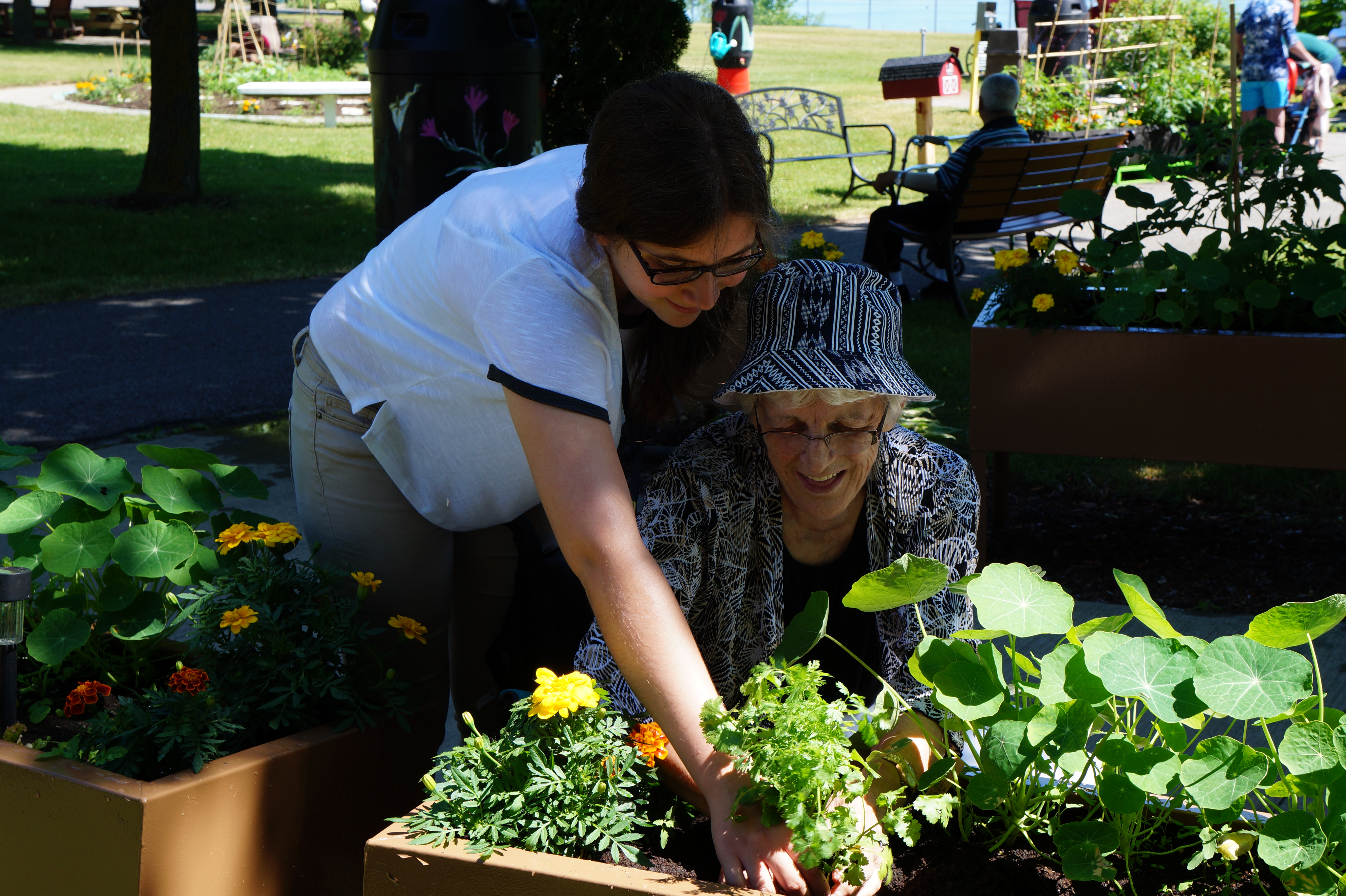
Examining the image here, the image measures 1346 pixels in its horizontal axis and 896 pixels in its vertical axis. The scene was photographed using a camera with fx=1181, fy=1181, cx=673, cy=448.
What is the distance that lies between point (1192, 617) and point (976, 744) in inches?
76.3

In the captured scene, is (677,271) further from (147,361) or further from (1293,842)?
(147,361)

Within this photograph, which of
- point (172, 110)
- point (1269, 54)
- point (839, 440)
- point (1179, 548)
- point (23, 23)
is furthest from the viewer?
point (23, 23)

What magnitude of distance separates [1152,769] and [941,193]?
5805 millimetres

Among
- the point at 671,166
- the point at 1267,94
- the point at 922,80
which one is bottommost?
the point at 671,166

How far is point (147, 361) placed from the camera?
5590 millimetres

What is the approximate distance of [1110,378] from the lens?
10.0 ft

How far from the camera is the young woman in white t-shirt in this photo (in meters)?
1.34

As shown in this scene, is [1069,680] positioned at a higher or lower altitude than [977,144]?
lower

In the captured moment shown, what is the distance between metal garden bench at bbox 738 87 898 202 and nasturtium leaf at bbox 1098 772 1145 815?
9385mm

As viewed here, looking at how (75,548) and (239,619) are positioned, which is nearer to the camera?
(239,619)

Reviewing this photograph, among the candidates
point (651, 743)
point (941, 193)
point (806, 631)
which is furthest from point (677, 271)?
point (941, 193)

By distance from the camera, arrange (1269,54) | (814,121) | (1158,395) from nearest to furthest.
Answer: (1158,395) → (1269,54) → (814,121)

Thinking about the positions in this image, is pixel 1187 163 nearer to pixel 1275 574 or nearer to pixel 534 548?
pixel 1275 574

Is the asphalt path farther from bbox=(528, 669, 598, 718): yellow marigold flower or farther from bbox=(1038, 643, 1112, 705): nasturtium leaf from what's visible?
bbox=(1038, 643, 1112, 705): nasturtium leaf
